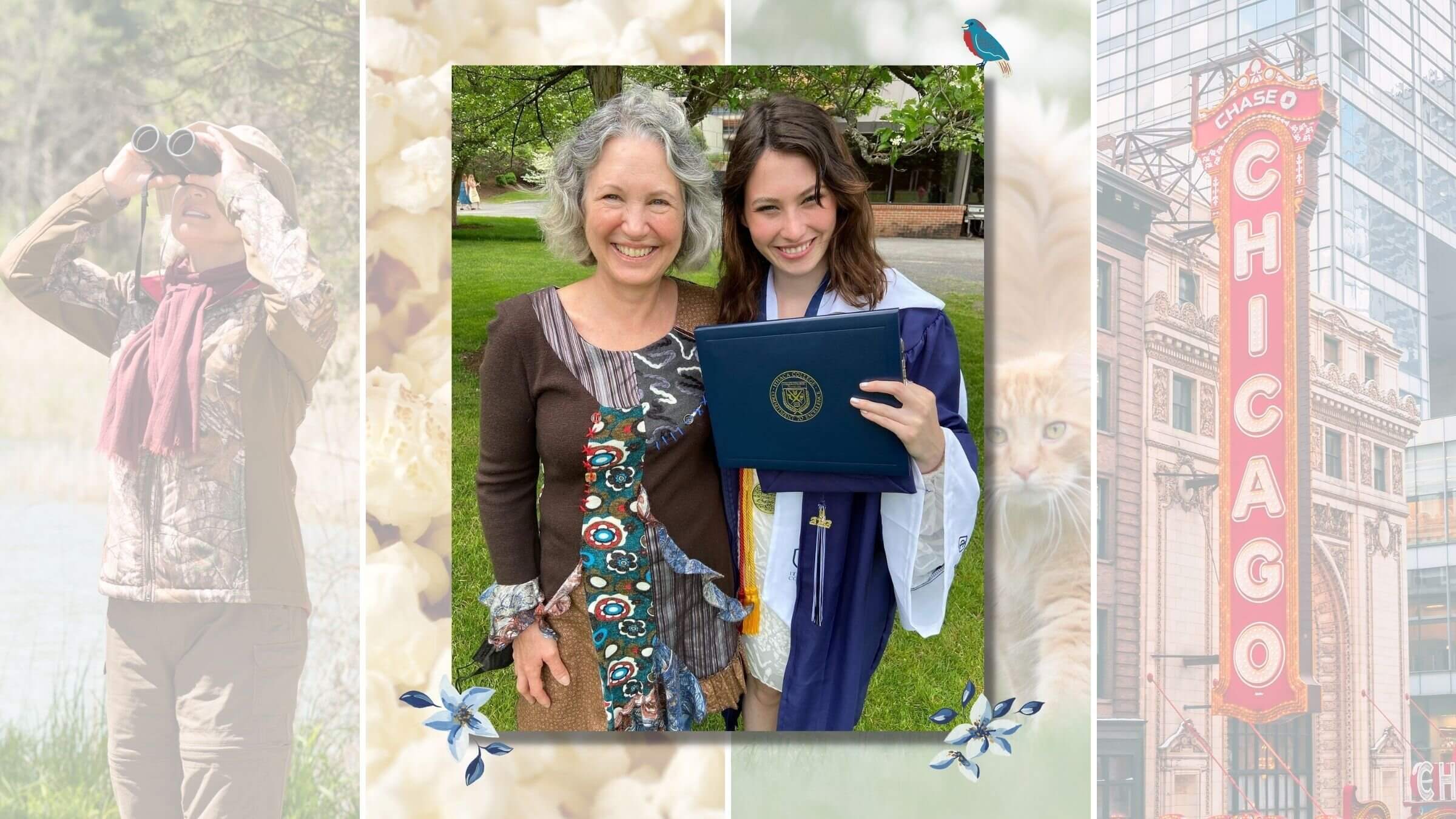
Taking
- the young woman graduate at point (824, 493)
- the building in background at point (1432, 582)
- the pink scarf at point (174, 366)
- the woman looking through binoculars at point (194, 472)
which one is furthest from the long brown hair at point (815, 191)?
the building in background at point (1432, 582)

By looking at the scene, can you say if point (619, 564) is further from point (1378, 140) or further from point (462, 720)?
point (1378, 140)

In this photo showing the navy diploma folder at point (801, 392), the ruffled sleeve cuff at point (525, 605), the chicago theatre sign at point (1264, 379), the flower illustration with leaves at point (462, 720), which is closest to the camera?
the navy diploma folder at point (801, 392)

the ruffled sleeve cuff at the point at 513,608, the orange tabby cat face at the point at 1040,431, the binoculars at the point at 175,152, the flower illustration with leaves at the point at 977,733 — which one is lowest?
the flower illustration with leaves at the point at 977,733

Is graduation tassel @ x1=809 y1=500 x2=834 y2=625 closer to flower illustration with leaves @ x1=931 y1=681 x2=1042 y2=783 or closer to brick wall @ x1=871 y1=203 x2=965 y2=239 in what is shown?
flower illustration with leaves @ x1=931 y1=681 x2=1042 y2=783

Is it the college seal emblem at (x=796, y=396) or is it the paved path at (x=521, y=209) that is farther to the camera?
the paved path at (x=521, y=209)

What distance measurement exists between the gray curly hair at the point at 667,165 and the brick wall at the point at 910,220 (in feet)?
1.02

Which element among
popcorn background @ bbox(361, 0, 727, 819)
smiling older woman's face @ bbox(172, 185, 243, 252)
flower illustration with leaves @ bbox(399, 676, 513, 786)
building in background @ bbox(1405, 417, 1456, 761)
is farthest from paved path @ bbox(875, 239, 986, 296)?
smiling older woman's face @ bbox(172, 185, 243, 252)

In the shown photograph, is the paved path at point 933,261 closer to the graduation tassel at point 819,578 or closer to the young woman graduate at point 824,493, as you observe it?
the young woman graduate at point 824,493

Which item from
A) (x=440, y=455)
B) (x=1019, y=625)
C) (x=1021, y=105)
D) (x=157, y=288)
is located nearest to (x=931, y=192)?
(x=1021, y=105)

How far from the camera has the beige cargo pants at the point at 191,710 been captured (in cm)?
208

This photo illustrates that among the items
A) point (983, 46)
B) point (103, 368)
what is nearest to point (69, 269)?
point (103, 368)

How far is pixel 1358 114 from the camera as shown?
2.20 m

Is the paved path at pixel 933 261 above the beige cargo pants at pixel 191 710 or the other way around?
above

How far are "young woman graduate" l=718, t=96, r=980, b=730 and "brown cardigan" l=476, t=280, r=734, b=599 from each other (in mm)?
74
